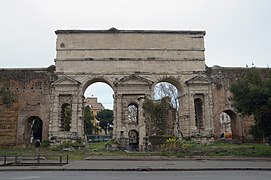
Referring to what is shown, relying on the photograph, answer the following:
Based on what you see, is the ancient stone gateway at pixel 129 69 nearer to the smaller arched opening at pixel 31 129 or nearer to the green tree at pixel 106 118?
the smaller arched opening at pixel 31 129

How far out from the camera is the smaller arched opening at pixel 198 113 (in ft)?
91.8

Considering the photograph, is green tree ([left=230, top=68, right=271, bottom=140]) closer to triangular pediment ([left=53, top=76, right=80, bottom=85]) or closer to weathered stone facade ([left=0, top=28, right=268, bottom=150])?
weathered stone facade ([left=0, top=28, right=268, bottom=150])

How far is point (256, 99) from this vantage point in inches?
666

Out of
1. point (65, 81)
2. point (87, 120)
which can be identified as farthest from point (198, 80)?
point (87, 120)

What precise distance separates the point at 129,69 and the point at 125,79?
1192 mm

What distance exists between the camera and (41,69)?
27.9 meters

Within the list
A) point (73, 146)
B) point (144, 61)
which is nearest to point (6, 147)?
point (73, 146)

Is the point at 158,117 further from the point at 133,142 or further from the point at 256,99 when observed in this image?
the point at 133,142

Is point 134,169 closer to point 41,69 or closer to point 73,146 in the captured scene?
point 73,146

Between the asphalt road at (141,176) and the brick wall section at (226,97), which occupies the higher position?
the brick wall section at (226,97)

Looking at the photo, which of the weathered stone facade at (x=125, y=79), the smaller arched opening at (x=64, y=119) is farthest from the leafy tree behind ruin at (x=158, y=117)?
the smaller arched opening at (x=64, y=119)

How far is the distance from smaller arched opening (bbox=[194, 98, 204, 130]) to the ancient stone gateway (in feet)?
1.19

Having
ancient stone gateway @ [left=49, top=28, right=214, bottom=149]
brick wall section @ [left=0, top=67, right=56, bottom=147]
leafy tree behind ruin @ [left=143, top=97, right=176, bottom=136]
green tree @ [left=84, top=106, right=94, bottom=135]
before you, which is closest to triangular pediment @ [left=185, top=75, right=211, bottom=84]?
ancient stone gateway @ [left=49, top=28, right=214, bottom=149]

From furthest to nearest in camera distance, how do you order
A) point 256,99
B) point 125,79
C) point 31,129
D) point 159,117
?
point 31,129 < point 125,79 < point 159,117 < point 256,99
